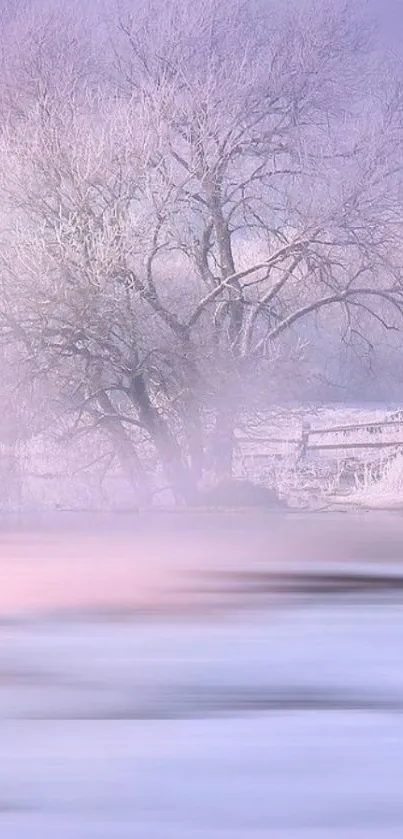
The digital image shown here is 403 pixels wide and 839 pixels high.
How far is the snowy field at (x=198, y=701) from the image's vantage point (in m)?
3.39

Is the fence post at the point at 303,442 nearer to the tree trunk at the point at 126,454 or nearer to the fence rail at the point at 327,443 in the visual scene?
the fence rail at the point at 327,443

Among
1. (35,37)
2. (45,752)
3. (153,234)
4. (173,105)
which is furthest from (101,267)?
(45,752)

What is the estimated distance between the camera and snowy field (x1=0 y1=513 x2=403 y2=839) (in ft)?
11.1

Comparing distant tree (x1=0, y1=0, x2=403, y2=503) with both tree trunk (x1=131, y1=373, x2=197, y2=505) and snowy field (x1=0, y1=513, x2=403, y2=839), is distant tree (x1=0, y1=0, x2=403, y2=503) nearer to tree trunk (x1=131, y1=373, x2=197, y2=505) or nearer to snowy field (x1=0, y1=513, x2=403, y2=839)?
tree trunk (x1=131, y1=373, x2=197, y2=505)

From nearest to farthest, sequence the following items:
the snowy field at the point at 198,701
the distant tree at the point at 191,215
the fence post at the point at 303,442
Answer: the snowy field at the point at 198,701, the distant tree at the point at 191,215, the fence post at the point at 303,442

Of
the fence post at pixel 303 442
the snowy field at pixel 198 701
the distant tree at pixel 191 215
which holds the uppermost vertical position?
the distant tree at pixel 191 215

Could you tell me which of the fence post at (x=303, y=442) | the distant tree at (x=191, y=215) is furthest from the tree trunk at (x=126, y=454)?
the fence post at (x=303, y=442)

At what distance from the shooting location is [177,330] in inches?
644

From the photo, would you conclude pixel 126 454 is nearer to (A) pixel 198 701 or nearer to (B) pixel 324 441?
(B) pixel 324 441

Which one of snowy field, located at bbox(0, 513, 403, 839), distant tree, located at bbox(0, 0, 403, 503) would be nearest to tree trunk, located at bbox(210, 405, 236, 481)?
distant tree, located at bbox(0, 0, 403, 503)

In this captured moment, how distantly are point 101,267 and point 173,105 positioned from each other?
243 cm

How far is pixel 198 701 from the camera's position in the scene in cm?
457

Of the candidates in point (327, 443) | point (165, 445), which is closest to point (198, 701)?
point (165, 445)

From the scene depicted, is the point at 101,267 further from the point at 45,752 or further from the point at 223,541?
the point at 45,752
